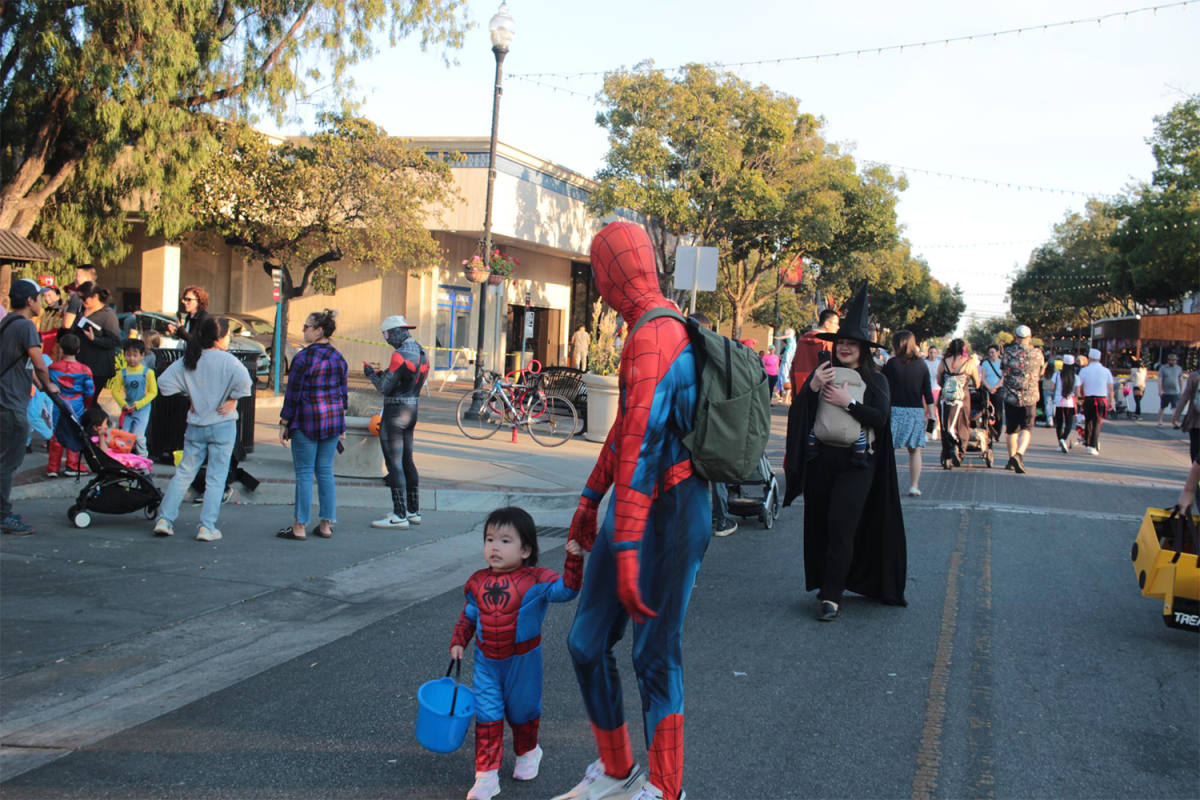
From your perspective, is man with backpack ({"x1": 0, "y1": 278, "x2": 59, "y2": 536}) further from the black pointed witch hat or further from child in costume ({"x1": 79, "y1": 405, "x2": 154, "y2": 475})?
the black pointed witch hat

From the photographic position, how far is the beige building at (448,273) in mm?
26969

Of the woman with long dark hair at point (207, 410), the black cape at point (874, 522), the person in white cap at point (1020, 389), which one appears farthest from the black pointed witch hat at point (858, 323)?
the person in white cap at point (1020, 389)

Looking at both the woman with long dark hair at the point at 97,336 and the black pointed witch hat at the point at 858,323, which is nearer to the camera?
the black pointed witch hat at the point at 858,323

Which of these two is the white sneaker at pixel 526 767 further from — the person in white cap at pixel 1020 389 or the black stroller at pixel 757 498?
the person in white cap at pixel 1020 389

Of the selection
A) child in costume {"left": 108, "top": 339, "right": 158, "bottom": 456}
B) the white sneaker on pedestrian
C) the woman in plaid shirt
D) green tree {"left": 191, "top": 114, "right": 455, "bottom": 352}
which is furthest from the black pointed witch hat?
green tree {"left": 191, "top": 114, "right": 455, "bottom": 352}

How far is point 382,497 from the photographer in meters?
9.50

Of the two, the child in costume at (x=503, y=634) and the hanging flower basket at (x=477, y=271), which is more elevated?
the hanging flower basket at (x=477, y=271)

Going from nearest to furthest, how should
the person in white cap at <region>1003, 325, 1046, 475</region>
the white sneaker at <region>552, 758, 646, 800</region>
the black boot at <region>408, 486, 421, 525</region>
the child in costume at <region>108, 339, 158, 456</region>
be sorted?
1. the white sneaker at <region>552, 758, 646, 800</region>
2. the black boot at <region>408, 486, 421, 525</region>
3. the child in costume at <region>108, 339, 158, 456</region>
4. the person in white cap at <region>1003, 325, 1046, 475</region>

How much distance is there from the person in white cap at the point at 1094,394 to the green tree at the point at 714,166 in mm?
13774

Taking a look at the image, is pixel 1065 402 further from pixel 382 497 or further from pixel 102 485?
pixel 102 485

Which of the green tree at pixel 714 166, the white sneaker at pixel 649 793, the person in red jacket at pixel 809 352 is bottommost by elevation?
the white sneaker at pixel 649 793

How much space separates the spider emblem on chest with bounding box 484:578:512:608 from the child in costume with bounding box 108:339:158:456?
7144mm

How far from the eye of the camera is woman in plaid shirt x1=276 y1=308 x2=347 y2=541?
7555 mm

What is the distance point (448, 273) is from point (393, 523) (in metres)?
21.8
